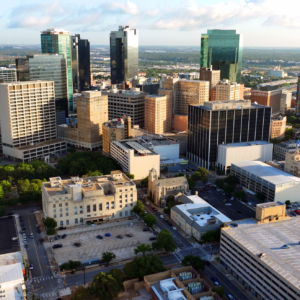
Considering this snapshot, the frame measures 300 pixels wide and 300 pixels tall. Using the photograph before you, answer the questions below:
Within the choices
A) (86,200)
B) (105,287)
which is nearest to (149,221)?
(86,200)

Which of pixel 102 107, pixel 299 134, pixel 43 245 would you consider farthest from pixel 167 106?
pixel 43 245

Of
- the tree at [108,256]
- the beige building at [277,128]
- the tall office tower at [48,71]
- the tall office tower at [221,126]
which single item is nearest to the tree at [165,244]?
the tree at [108,256]

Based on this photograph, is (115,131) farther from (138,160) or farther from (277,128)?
(277,128)

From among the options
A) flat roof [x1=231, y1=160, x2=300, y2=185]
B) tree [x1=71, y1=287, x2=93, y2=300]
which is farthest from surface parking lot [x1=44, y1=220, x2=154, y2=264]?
flat roof [x1=231, y1=160, x2=300, y2=185]

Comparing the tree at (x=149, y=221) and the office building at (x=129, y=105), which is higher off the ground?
the office building at (x=129, y=105)

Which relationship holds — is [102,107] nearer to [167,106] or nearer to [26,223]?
[167,106]

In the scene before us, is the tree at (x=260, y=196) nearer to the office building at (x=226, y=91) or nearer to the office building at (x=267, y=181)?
the office building at (x=267, y=181)
